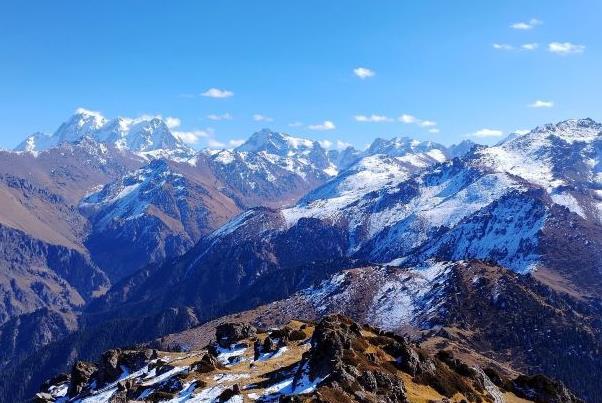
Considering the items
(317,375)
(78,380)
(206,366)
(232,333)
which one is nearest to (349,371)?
A: (317,375)

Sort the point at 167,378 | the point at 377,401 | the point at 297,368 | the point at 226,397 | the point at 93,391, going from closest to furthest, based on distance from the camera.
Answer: the point at 377,401 → the point at 226,397 → the point at 297,368 → the point at 167,378 → the point at 93,391

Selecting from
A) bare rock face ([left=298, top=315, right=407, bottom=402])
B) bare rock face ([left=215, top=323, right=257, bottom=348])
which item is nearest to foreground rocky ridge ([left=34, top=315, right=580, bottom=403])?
bare rock face ([left=298, top=315, right=407, bottom=402])

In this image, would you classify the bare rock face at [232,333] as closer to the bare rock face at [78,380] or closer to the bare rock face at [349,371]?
the bare rock face at [78,380]

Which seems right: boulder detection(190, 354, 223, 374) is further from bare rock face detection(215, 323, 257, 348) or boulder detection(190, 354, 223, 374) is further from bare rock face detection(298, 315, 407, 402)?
bare rock face detection(215, 323, 257, 348)

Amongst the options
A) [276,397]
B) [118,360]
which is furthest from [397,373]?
[118,360]

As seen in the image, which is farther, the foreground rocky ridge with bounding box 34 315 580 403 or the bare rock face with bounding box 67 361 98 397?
the bare rock face with bounding box 67 361 98 397

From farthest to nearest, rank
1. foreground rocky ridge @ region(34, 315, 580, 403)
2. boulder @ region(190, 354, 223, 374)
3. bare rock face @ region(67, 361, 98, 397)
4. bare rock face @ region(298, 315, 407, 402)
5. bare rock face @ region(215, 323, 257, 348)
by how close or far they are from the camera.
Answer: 1. bare rock face @ region(67, 361, 98, 397)
2. bare rock face @ region(215, 323, 257, 348)
3. boulder @ region(190, 354, 223, 374)
4. foreground rocky ridge @ region(34, 315, 580, 403)
5. bare rock face @ region(298, 315, 407, 402)

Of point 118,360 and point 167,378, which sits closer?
point 167,378

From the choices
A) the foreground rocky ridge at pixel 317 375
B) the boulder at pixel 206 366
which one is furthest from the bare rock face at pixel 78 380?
the boulder at pixel 206 366

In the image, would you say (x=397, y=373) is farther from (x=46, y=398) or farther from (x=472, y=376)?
(x=46, y=398)
